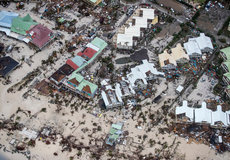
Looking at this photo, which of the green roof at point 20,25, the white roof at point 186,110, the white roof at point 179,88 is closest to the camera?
→ the white roof at point 186,110

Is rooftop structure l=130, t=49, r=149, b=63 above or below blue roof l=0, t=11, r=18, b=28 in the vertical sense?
above

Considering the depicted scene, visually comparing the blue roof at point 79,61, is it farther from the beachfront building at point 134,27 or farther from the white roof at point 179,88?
the white roof at point 179,88

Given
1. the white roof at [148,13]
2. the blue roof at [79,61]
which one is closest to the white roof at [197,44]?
the white roof at [148,13]

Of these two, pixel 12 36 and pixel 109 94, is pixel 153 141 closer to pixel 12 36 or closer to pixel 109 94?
pixel 109 94

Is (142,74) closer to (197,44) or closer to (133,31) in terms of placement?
(133,31)

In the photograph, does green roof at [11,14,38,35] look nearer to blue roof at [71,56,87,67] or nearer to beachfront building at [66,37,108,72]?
beachfront building at [66,37,108,72]

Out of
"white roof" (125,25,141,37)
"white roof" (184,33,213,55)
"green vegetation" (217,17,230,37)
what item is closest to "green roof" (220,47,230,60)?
"white roof" (184,33,213,55)
